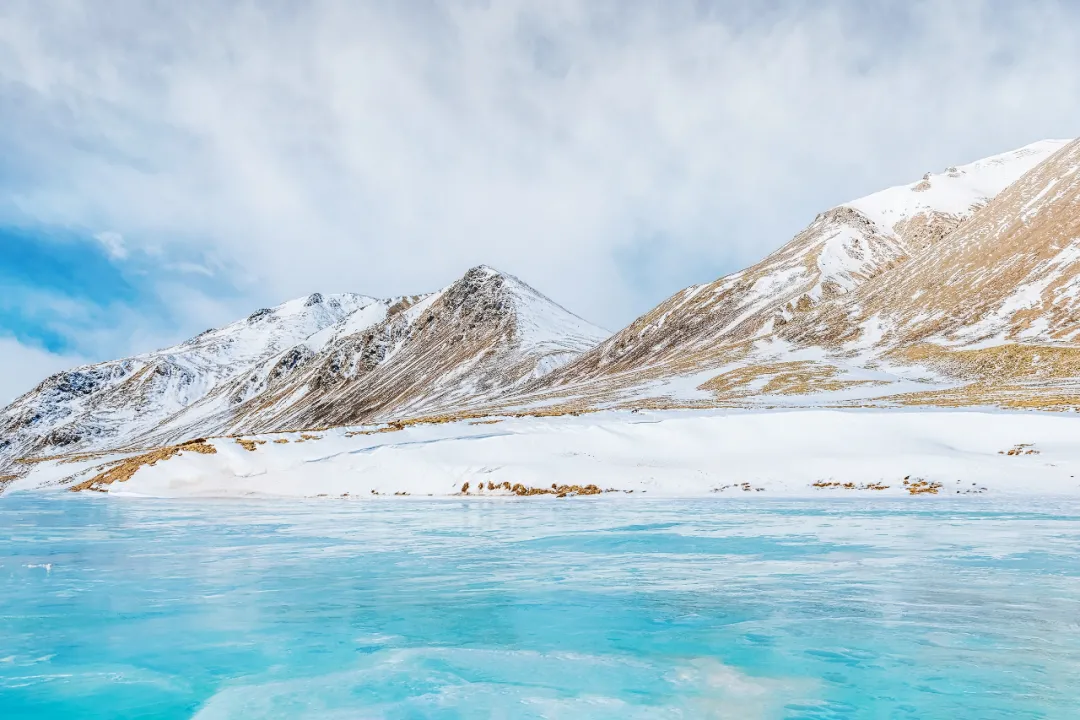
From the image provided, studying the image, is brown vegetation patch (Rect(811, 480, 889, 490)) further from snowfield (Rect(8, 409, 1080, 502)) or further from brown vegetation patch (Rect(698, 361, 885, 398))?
brown vegetation patch (Rect(698, 361, 885, 398))

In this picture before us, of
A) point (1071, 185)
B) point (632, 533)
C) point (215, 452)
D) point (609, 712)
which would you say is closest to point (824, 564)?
point (632, 533)

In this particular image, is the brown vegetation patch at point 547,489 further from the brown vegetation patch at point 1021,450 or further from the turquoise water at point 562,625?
the brown vegetation patch at point 1021,450

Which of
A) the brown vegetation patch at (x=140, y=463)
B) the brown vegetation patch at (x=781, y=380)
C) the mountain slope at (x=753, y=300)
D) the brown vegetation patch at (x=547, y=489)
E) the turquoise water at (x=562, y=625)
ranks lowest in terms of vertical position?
the turquoise water at (x=562, y=625)

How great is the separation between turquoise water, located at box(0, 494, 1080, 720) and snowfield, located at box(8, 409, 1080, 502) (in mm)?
10037

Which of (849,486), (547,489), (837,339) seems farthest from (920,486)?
(837,339)

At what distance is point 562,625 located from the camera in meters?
8.62

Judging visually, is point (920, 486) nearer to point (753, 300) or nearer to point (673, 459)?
point (673, 459)

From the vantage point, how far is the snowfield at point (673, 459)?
26781 mm

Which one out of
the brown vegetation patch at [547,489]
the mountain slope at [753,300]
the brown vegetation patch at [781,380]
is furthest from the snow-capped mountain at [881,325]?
the brown vegetation patch at [547,489]

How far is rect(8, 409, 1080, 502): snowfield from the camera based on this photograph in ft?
87.9

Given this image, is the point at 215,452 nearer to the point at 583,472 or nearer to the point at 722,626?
the point at 583,472

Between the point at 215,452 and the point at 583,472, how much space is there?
20.7 metres

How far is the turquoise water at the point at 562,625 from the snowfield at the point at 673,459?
10.0 m

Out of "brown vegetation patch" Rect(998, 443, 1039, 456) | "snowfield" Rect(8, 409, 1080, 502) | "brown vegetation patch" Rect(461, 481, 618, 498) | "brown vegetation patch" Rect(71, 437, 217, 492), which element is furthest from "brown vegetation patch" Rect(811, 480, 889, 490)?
"brown vegetation patch" Rect(71, 437, 217, 492)
